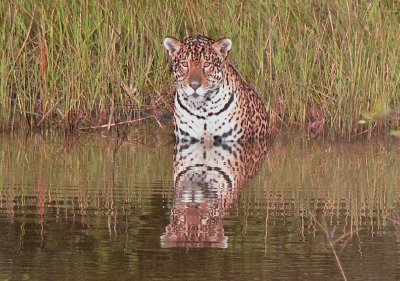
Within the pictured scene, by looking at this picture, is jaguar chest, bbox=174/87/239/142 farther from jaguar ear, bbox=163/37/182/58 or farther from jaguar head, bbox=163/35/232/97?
jaguar ear, bbox=163/37/182/58

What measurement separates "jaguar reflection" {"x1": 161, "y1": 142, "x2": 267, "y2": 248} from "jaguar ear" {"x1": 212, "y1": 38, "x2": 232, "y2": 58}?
867 millimetres

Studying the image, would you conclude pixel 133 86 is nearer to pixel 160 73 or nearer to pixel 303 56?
pixel 160 73

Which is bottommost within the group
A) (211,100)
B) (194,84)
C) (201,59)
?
(211,100)

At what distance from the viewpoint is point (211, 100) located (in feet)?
45.6

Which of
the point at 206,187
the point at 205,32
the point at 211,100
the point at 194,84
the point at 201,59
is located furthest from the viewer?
the point at 205,32

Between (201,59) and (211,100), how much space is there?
40 cm

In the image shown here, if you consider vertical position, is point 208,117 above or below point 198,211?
above

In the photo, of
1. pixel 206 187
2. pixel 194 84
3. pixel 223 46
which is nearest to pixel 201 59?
pixel 223 46

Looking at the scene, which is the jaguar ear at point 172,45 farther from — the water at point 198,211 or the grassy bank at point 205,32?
the water at point 198,211

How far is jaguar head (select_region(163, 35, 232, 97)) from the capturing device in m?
13.7

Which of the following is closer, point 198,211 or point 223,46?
point 198,211

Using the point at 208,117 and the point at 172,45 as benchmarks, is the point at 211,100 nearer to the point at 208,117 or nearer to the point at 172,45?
the point at 208,117

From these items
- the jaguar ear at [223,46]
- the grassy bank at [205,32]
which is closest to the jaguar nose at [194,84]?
the jaguar ear at [223,46]

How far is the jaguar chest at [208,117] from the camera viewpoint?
13.8 m
